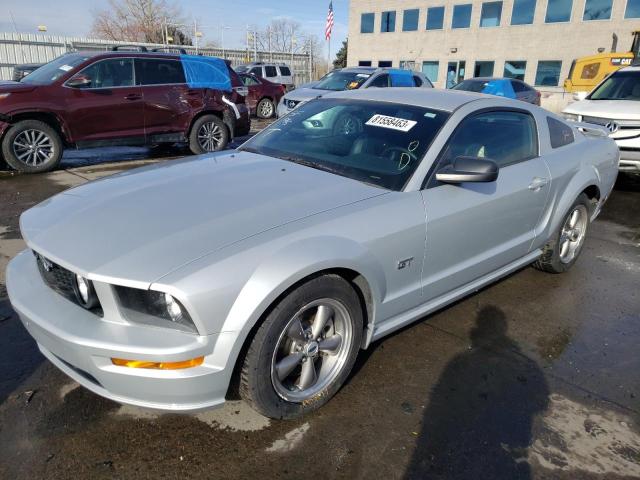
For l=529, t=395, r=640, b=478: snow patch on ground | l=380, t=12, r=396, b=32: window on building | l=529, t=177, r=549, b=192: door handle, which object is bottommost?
l=529, t=395, r=640, b=478: snow patch on ground

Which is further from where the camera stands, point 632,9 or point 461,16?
point 461,16

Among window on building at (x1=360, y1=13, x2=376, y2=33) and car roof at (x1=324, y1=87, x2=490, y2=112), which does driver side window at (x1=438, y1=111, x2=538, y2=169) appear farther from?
window on building at (x1=360, y1=13, x2=376, y2=33)

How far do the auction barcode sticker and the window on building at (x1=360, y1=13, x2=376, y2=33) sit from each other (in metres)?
40.8

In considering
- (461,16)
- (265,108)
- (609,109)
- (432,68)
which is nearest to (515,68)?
(461,16)

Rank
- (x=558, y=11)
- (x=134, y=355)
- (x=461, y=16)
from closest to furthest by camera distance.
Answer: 1. (x=134, y=355)
2. (x=558, y=11)
3. (x=461, y=16)

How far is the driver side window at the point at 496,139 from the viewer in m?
3.14

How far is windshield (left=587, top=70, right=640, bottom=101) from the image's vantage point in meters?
8.40

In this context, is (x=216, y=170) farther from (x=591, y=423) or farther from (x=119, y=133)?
(x=119, y=133)

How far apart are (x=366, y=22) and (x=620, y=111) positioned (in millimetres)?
36750

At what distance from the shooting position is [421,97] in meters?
3.46

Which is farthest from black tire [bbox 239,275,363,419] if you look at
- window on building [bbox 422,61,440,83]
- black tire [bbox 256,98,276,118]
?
window on building [bbox 422,61,440,83]

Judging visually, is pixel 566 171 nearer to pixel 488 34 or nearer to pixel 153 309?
pixel 153 309

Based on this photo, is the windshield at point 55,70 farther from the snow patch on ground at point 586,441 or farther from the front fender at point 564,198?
the snow patch on ground at point 586,441

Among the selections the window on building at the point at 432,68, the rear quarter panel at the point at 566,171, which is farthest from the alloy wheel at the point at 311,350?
the window on building at the point at 432,68
